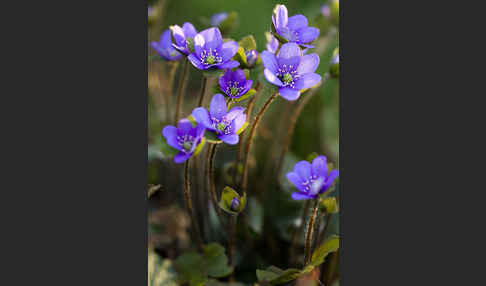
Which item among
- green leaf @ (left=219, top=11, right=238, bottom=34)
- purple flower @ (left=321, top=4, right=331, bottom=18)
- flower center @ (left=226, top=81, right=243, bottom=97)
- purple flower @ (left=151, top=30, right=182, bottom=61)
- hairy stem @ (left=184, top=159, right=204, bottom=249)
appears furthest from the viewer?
purple flower @ (left=321, top=4, right=331, bottom=18)

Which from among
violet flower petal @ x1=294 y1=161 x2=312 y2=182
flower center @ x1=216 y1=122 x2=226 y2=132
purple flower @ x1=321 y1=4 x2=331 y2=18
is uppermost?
purple flower @ x1=321 y1=4 x2=331 y2=18

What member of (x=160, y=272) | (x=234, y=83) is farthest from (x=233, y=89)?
(x=160, y=272)

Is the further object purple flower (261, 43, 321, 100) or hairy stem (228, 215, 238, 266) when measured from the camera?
hairy stem (228, 215, 238, 266)

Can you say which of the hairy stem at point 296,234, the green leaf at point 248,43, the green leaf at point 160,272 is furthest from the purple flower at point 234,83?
the green leaf at point 160,272

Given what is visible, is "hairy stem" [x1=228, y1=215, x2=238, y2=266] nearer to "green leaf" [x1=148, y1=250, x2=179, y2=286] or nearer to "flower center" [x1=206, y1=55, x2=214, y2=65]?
"green leaf" [x1=148, y1=250, x2=179, y2=286]

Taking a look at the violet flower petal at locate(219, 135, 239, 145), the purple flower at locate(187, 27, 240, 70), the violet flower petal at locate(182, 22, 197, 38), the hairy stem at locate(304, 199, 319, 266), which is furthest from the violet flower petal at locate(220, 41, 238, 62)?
the hairy stem at locate(304, 199, 319, 266)

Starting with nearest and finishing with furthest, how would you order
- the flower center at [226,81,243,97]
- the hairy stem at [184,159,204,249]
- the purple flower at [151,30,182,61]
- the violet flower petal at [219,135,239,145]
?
the violet flower petal at [219,135,239,145] → the flower center at [226,81,243,97] → the hairy stem at [184,159,204,249] → the purple flower at [151,30,182,61]
